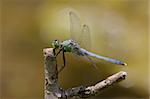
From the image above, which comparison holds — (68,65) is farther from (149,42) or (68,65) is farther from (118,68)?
(149,42)

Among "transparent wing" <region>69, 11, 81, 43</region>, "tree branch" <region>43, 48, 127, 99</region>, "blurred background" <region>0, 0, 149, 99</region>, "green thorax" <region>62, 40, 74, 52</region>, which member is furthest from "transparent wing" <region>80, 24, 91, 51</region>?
"blurred background" <region>0, 0, 149, 99</region>

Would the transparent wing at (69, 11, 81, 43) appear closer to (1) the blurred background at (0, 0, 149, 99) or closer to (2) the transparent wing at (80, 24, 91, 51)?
(2) the transparent wing at (80, 24, 91, 51)

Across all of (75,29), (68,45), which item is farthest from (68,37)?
(68,45)

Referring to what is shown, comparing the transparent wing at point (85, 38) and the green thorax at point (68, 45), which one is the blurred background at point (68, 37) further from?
the green thorax at point (68, 45)

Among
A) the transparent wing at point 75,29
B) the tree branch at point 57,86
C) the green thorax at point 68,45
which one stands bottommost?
the tree branch at point 57,86

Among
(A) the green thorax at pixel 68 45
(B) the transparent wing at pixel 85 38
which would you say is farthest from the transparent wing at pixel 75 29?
(A) the green thorax at pixel 68 45

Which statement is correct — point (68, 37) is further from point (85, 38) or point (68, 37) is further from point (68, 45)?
point (68, 45)
